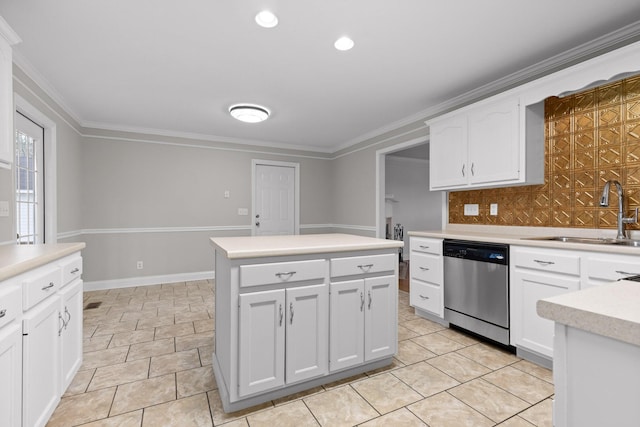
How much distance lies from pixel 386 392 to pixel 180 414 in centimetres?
122

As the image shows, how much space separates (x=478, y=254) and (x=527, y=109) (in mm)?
1291

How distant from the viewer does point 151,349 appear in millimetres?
2578

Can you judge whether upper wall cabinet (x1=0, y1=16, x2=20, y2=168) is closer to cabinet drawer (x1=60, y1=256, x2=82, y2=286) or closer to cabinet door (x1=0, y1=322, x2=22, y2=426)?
cabinet drawer (x1=60, y1=256, x2=82, y2=286)

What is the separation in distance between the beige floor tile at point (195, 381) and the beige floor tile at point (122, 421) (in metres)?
0.25

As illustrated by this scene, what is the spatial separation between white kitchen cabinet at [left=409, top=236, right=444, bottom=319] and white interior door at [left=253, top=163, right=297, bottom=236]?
3.03m

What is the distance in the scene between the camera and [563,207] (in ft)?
8.71

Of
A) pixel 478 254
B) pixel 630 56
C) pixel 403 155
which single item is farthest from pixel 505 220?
pixel 403 155

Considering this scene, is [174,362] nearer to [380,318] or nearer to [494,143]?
[380,318]

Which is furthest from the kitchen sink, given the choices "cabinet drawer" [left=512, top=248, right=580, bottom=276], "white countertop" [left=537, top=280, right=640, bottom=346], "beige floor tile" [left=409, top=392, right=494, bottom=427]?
"white countertop" [left=537, top=280, right=640, bottom=346]

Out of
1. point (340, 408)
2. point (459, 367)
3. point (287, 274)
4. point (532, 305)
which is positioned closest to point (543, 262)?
point (532, 305)

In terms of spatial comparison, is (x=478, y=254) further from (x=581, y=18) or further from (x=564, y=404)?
(x=564, y=404)

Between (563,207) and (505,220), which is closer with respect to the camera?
(563,207)

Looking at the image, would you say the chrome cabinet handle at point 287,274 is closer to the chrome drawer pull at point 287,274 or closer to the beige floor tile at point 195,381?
the chrome drawer pull at point 287,274

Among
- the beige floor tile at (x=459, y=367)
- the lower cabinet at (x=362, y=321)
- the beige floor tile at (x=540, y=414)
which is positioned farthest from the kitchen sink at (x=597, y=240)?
the lower cabinet at (x=362, y=321)
